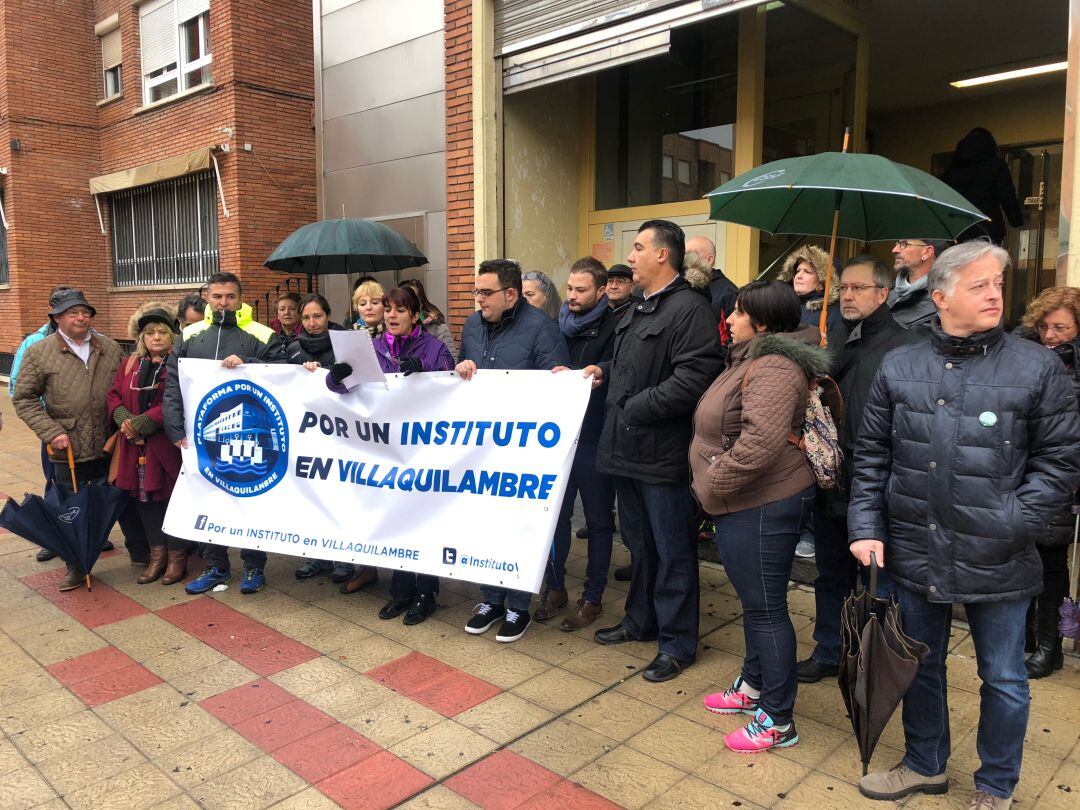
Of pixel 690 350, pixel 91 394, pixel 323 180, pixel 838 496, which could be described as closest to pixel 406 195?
pixel 323 180

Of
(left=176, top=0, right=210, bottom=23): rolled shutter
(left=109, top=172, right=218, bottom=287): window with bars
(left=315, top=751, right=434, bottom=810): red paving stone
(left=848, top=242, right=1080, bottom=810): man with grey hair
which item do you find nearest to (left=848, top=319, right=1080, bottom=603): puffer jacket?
(left=848, top=242, right=1080, bottom=810): man with grey hair

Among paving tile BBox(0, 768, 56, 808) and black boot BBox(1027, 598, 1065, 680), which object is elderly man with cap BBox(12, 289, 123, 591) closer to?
paving tile BBox(0, 768, 56, 808)

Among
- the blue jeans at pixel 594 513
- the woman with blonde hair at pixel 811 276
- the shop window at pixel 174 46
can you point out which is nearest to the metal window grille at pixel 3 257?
the shop window at pixel 174 46

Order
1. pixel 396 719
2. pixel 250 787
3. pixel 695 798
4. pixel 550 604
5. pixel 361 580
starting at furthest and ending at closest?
pixel 361 580, pixel 550 604, pixel 396 719, pixel 250 787, pixel 695 798

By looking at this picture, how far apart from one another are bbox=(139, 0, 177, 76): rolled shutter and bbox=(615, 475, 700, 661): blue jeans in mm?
13192

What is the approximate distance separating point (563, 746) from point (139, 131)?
14808 mm

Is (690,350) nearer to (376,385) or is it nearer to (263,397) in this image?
(376,385)

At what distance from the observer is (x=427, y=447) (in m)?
4.36

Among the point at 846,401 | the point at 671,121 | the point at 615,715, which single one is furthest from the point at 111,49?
the point at 615,715

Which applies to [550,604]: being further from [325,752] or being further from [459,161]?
[459,161]

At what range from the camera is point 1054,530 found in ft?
11.5

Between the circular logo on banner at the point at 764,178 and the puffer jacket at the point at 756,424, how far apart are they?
2.33 feet

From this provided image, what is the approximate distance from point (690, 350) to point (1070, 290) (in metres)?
1.78

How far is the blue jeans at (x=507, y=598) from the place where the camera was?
171 inches
